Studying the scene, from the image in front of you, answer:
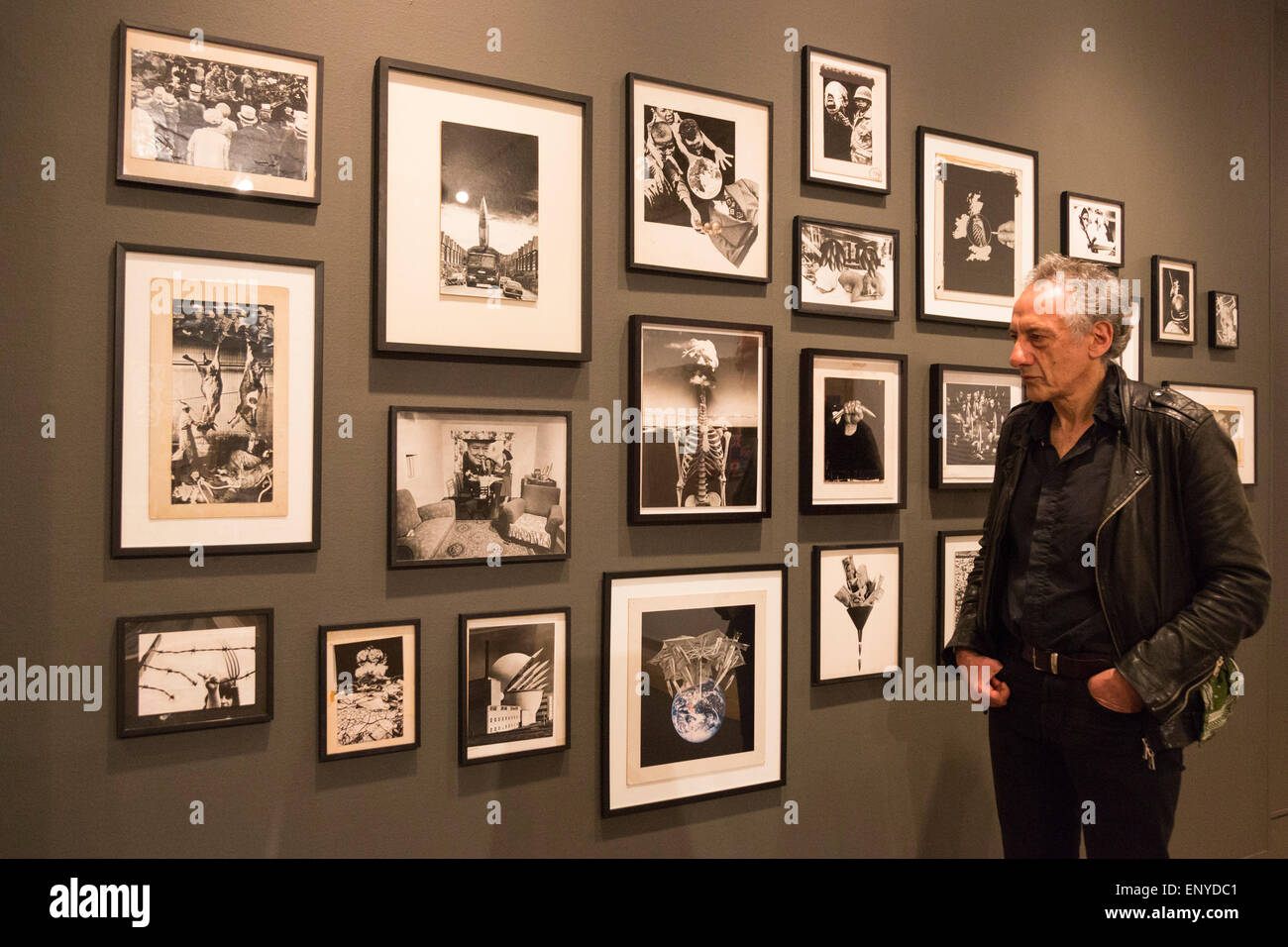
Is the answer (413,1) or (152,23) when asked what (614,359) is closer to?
(413,1)

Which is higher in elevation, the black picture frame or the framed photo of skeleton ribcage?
the black picture frame

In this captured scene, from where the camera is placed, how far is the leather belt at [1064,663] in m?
1.79

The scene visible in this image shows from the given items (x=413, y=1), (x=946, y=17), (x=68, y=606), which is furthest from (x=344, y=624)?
(x=946, y=17)

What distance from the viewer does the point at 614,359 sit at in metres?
2.10

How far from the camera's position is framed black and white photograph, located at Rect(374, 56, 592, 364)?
186 centimetres

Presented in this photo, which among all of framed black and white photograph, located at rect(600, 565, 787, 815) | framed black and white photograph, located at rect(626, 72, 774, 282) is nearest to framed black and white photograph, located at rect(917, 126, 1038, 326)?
framed black and white photograph, located at rect(626, 72, 774, 282)

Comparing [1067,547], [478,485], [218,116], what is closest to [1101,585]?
[1067,547]

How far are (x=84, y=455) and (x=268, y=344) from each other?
0.40 metres

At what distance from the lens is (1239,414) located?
10.3 feet

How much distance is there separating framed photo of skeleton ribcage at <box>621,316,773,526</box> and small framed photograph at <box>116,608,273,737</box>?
2.94 feet

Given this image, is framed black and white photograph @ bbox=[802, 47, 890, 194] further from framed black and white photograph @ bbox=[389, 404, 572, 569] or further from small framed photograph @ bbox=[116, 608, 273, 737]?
small framed photograph @ bbox=[116, 608, 273, 737]

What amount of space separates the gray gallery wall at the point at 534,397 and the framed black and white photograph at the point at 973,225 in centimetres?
6

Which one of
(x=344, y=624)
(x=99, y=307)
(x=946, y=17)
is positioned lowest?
(x=344, y=624)

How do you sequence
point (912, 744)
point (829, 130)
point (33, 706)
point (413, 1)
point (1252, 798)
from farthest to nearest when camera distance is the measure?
point (1252, 798) → point (912, 744) → point (829, 130) → point (413, 1) → point (33, 706)
